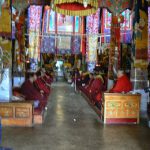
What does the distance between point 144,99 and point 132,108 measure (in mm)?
1430

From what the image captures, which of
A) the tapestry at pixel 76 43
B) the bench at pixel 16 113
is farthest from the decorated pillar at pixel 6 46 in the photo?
the tapestry at pixel 76 43

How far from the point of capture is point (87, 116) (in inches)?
334

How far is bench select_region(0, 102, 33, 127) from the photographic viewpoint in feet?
22.9

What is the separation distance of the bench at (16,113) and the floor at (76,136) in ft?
0.77

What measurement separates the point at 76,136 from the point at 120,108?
1.63 m

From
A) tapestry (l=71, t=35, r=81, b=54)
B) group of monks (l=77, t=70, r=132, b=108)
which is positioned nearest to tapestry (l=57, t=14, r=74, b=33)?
tapestry (l=71, t=35, r=81, b=54)

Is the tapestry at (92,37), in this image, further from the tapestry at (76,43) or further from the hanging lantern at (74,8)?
the hanging lantern at (74,8)

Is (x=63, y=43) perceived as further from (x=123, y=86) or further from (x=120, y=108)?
(x=120, y=108)

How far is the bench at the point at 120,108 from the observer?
757 cm

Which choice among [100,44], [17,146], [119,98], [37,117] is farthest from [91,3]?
[100,44]

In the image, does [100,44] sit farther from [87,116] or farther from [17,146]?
[17,146]

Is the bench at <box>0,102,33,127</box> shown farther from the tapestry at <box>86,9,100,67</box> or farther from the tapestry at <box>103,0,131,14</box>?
the tapestry at <box>86,9,100,67</box>

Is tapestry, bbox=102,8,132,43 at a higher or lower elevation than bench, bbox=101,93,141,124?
higher

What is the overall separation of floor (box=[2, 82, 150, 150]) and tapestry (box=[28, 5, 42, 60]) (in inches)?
370
